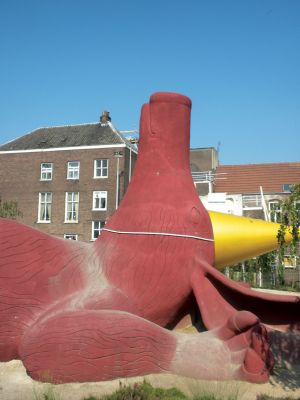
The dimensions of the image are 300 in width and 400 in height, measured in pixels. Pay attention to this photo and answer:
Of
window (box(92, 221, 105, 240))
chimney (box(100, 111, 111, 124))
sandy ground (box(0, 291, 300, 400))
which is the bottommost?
sandy ground (box(0, 291, 300, 400))

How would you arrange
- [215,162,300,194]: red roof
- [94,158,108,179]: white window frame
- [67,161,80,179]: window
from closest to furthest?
[215,162,300,194]: red roof
[94,158,108,179]: white window frame
[67,161,80,179]: window

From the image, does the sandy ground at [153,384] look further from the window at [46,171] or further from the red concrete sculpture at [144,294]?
the window at [46,171]

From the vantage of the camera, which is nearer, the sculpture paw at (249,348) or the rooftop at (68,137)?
the sculpture paw at (249,348)

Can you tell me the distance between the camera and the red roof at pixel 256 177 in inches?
1152

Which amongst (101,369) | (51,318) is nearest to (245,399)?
(101,369)

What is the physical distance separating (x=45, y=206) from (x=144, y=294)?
2559 cm

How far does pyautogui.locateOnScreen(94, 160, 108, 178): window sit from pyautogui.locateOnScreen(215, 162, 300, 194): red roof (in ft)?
24.5

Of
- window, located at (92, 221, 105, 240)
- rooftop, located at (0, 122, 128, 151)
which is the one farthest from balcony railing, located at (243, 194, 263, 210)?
window, located at (92, 221, 105, 240)

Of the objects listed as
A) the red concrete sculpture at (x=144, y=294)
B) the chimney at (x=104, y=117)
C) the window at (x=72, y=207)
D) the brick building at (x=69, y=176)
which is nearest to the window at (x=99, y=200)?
the brick building at (x=69, y=176)

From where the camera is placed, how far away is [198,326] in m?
6.91

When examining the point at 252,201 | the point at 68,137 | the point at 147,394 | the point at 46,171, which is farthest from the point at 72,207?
the point at 147,394

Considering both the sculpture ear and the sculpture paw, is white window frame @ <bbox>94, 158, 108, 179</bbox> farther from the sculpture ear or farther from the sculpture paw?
the sculpture paw

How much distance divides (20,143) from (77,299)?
93.9 ft

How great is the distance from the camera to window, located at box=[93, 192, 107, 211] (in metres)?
29.1
